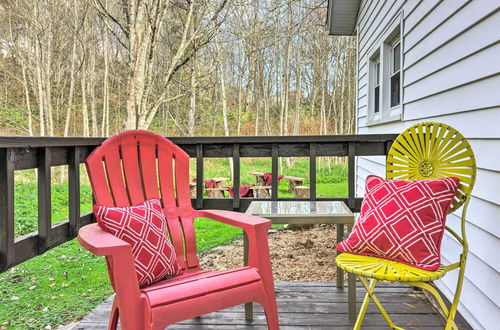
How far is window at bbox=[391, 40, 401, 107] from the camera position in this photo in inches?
171

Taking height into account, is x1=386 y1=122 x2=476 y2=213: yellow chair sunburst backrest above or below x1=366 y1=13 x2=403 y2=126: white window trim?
below

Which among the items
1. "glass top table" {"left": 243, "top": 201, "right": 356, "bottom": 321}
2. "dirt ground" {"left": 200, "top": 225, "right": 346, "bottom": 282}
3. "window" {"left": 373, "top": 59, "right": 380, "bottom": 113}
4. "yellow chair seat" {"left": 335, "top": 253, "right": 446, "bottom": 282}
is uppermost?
"window" {"left": 373, "top": 59, "right": 380, "bottom": 113}

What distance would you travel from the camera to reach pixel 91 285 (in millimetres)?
3609

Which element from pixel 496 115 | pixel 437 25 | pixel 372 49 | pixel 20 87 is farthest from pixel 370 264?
pixel 20 87

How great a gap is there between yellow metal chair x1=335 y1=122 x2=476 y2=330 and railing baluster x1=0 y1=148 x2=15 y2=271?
1465 mm

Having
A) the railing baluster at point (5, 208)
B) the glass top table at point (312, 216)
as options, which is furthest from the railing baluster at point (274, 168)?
the railing baluster at point (5, 208)

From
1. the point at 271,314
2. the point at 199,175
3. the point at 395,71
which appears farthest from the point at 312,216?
the point at 395,71

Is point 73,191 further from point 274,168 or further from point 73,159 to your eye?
point 274,168

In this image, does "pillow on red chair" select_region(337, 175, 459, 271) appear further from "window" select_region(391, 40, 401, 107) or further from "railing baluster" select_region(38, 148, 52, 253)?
"window" select_region(391, 40, 401, 107)

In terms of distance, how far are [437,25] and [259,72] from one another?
11.2 metres

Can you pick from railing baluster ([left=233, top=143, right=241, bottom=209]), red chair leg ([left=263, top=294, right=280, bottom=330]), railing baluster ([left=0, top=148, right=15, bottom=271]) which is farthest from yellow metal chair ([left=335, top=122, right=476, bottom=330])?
railing baluster ([left=0, top=148, right=15, bottom=271])

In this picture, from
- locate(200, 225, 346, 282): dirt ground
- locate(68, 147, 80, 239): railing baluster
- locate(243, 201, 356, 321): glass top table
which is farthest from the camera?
locate(200, 225, 346, 282): dirt ground

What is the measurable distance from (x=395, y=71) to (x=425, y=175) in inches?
105

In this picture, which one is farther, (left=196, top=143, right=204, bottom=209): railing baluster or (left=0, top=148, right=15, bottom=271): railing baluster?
(left=196, top=143, right=204, bottom=209): railing baluster
